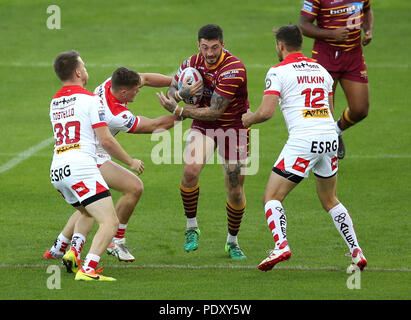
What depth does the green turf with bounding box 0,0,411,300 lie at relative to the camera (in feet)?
29.0

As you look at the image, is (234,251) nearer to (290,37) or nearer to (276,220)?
(276,220)

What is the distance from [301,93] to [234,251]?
2.04 metres

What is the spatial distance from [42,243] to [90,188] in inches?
82.1

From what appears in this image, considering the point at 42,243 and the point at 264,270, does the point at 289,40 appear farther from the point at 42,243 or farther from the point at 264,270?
the point at 42,243

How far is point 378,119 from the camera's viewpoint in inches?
710

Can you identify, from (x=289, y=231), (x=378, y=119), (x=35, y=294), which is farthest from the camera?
(x=378, y=119)

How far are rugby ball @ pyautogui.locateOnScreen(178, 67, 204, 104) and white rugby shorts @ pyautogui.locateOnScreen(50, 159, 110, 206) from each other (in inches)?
76.5

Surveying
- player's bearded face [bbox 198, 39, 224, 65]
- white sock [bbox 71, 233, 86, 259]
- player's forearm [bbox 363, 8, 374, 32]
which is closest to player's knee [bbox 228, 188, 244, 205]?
player's bearded face [bbox 198, 39, 224, 65]

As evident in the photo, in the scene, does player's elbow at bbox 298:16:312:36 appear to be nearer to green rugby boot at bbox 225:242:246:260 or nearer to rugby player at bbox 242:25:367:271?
rugby player at bbox 242:25:367:271

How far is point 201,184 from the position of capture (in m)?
13.9

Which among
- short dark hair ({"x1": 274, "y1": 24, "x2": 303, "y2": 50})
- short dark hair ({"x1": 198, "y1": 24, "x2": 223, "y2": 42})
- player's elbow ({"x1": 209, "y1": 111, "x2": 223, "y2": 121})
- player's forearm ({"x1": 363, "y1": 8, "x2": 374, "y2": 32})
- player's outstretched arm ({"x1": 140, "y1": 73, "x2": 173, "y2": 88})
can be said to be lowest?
player's elbow ({"x1": 209, "y1": 111, "x2": 223, "y2": 121})

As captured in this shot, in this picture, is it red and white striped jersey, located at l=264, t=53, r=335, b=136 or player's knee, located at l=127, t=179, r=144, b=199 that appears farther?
player's knee, located at l=127, t=179, r=144, b=199

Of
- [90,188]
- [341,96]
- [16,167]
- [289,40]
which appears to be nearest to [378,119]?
[341,96]

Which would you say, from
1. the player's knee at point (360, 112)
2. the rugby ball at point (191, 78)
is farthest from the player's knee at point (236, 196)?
the player's knee at point (360, 112)
